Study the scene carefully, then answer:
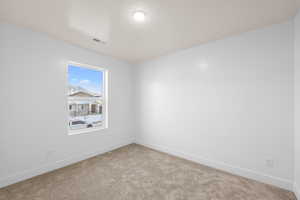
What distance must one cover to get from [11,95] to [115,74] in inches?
81.9

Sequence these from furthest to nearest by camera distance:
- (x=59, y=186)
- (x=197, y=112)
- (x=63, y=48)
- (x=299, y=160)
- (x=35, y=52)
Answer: (x=197, y=112) < (x=63, y=48) < (x=35, y=52) < (x=59, y=186) < (x=299, y=160)

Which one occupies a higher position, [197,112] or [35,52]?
A: [35,52]

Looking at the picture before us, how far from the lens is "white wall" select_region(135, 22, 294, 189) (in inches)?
75.2

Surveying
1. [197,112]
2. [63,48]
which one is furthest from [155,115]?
[63,48]

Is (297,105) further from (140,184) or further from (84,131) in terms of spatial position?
(84,131)

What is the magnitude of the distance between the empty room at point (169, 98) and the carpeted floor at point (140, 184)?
0.02 meters

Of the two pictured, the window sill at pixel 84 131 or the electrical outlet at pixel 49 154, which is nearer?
the electrical outlet at pixel 49 154

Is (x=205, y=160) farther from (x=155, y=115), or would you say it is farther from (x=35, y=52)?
(x=35, y=52)

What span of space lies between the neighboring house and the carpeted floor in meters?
1.15

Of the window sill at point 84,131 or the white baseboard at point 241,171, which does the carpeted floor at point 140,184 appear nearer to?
the white baseboard at point 241,171

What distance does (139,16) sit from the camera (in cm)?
179

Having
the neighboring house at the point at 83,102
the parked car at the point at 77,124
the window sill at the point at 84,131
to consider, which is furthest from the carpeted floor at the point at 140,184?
the neighboring house at the point at 83,102

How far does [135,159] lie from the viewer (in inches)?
114

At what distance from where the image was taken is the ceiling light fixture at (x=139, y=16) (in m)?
1.73
